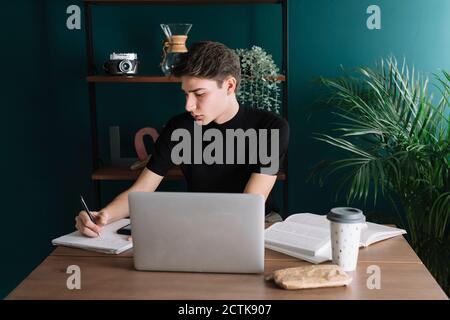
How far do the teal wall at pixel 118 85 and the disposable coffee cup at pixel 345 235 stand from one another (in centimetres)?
165

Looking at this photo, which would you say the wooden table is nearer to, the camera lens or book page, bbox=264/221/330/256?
book page, bbox=264/221/330/256

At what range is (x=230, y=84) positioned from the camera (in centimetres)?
196

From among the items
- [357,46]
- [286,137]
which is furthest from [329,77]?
[286,137]

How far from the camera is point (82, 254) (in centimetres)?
149

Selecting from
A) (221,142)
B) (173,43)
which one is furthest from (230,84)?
(173,43)

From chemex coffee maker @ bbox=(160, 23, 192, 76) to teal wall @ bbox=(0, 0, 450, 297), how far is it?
25 cm

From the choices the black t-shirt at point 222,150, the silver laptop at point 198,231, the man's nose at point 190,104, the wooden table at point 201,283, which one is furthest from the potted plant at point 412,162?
the silver laptop at point 198,231

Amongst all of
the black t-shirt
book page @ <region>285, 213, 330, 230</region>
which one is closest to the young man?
the black t-shirt

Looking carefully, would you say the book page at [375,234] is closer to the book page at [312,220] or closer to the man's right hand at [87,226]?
the book page at [312,220]

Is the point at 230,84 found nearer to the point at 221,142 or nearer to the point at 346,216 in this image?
the point at 221,142

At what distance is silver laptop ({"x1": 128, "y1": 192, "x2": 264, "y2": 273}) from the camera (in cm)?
126
